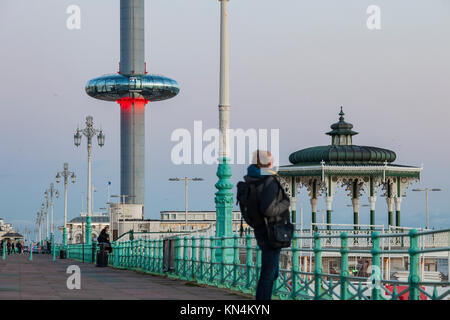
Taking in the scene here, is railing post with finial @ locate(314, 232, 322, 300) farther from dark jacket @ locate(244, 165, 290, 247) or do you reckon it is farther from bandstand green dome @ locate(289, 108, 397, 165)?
bandstand green dome @ locate(289, 108, 397, 165)

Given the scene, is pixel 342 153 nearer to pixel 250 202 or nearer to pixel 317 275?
pixel 317 275

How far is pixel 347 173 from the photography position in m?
49.1

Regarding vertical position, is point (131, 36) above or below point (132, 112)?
above

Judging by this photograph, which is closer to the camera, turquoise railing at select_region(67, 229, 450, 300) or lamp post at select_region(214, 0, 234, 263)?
turquoise railing at select_region(67, 229, 450, 300)

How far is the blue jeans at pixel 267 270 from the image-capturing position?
10.4 m

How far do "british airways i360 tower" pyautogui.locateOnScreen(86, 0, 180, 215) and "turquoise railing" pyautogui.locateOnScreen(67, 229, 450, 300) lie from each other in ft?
447

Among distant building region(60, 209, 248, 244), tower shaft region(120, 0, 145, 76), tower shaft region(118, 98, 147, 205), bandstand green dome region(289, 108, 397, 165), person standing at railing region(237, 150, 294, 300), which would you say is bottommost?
distant building region(60, 209, 248, 244)

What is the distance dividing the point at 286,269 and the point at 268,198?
488cm

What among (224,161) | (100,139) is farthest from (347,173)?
(224,161)

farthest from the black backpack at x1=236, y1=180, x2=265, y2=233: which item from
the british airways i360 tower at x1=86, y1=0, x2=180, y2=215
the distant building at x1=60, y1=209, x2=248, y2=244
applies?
the british airways i360 tower at x1=86, y1=0, x2=180, y2=215

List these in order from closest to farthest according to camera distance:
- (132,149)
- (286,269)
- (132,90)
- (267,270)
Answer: (267,270) → (286,269) → (132,90) → (132,149)

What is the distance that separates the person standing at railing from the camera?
1019 centimetres
